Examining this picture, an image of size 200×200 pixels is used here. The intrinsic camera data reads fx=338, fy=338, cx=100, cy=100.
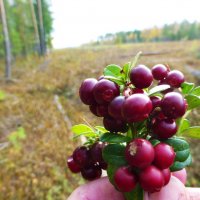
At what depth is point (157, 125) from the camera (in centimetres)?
107

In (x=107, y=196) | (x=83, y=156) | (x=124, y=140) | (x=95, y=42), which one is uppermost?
(x=124, y=140)

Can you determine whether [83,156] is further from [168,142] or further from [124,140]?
[168,142]

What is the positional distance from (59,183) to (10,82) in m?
8.88

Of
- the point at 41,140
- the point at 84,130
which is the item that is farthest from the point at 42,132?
the point at 84,130

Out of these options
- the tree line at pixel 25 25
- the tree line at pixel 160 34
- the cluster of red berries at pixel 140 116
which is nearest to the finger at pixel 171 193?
the cluster of red berries at pixel 140 116

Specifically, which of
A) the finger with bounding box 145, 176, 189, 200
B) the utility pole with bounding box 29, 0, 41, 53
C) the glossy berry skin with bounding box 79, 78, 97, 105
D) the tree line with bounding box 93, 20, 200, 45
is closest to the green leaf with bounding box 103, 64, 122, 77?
the glossy berry skin with bounding box 79, 78, 97, 105

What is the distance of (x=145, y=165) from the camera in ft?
3.25

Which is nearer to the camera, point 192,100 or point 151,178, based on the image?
point 151,178

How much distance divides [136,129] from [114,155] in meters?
0.12

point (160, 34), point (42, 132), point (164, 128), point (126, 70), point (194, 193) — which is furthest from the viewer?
point (160, 34)

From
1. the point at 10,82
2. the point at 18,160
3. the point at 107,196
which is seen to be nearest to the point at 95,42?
the point at 10,82

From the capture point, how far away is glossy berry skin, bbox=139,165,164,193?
0.99 m

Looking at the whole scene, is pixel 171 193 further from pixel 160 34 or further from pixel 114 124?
pixel 160 34

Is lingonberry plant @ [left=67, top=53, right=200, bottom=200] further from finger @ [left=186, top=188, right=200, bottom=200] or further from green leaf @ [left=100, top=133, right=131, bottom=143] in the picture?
finger @ [left=186, top=188, right=200, bottom=200]
